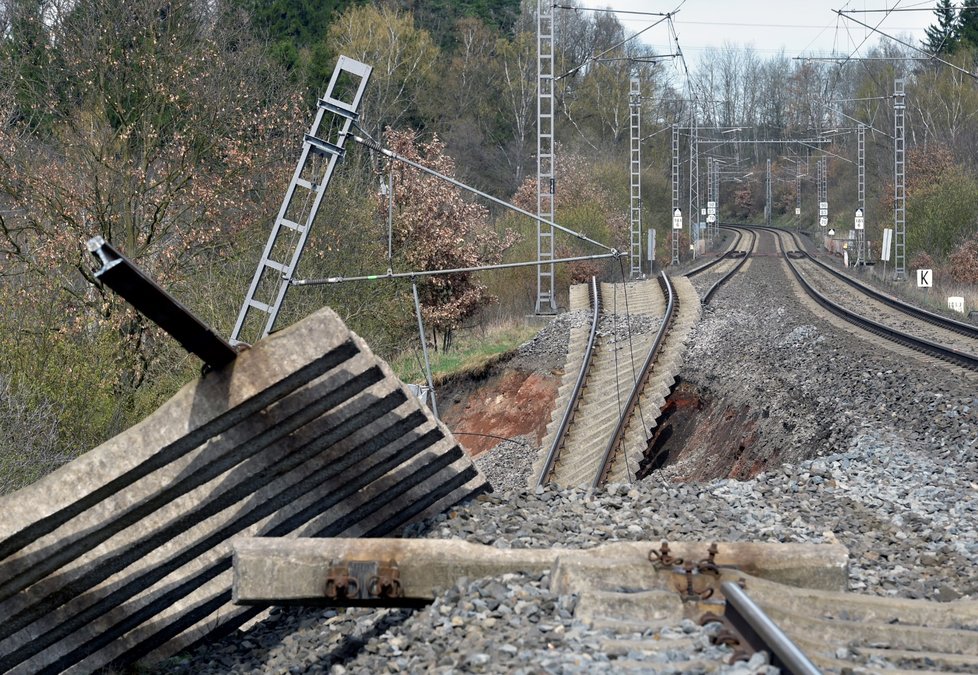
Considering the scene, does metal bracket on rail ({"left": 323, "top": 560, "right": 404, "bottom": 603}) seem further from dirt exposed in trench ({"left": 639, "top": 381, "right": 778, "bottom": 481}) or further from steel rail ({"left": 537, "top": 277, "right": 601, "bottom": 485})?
steel rail ({"left": 537, "top": 277, "right": 601, "bottom": 485})

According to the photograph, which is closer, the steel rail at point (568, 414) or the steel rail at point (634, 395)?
the steel rail at point (634, 395)

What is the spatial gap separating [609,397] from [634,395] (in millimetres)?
861

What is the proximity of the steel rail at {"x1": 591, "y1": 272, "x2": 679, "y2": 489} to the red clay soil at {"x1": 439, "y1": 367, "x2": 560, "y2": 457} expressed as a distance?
2141mm

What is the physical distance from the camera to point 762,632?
5.27m

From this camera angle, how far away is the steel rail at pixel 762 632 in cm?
480

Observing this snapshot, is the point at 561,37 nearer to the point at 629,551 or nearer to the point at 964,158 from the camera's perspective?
the point at 964,158

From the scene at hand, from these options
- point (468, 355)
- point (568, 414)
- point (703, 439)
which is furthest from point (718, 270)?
point (703, 439)

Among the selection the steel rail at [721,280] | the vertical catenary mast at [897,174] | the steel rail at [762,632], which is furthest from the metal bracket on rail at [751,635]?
the vertical catenary mast at [897,174]

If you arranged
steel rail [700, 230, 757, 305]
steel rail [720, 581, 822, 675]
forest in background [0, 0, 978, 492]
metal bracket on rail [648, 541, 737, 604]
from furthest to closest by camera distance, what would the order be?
steel rail [700, 230, 757, 305] < forest in background [0, 0, 978, 492] < metal bracket on rail [648, 541, 737, 604] < steel rail [720, 581, 822, 675]

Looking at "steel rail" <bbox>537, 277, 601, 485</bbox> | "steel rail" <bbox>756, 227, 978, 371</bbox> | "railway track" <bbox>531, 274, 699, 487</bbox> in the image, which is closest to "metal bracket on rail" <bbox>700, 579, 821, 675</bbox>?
"railway track" <bbox>531, 274, 699, 487</bbox>

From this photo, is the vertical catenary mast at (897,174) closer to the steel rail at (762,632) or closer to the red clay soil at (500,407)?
the red clay soil at (500,407)

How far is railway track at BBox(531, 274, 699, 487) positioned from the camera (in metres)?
16.9

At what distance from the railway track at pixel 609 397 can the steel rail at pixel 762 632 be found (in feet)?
31.7

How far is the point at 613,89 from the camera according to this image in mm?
Result: 76562
